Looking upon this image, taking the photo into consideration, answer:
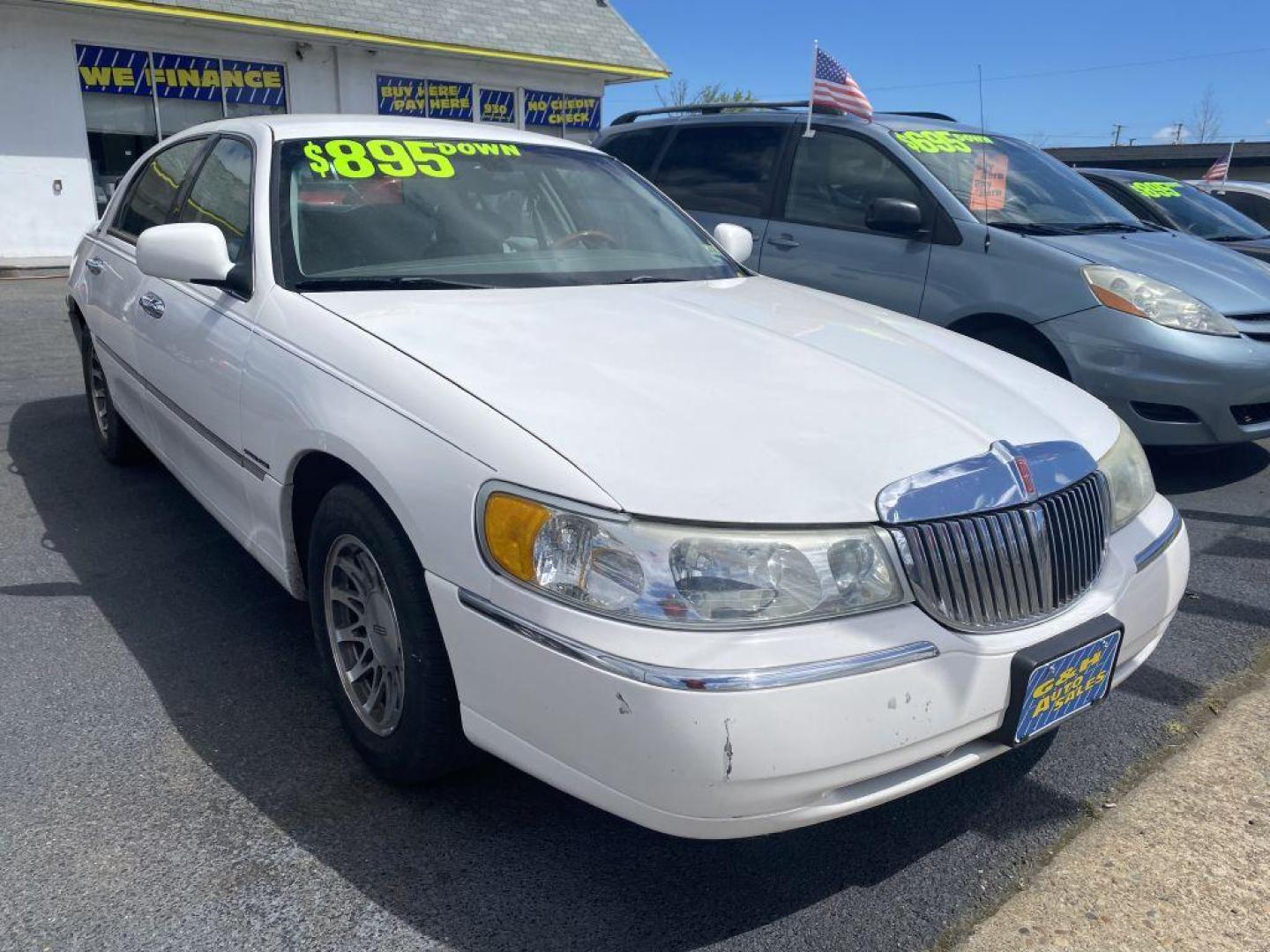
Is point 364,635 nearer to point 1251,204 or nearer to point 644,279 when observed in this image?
point 644,279

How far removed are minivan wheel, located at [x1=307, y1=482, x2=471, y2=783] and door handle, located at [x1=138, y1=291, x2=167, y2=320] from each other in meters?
1.49

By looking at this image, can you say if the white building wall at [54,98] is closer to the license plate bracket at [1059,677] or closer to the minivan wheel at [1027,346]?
the minivan wheel at [1027,346]

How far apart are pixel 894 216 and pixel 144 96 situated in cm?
1291

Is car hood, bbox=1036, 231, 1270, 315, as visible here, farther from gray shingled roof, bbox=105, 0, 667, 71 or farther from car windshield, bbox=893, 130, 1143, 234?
gray shingled roof, bbox=105, 0, 667, 71

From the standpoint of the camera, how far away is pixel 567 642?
6.33 ft

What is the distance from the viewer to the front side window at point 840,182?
226 inches

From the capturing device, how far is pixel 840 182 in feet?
19.5

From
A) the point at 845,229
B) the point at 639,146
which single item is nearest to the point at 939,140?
the point at 845,229

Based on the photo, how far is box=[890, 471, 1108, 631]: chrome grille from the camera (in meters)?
2.06

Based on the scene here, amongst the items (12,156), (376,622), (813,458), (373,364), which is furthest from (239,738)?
(12,156)

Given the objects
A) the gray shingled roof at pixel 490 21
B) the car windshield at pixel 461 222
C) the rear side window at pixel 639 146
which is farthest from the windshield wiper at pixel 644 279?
the gray shingled roof at pixel 490 21

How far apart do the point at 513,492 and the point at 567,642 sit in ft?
1.04

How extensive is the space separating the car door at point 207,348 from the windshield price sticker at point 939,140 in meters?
3.65

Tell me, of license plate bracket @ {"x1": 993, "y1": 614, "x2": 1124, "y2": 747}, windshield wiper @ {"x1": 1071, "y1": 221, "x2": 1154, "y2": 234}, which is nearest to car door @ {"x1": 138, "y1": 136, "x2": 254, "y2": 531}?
license plate bracket @ {"x1": 993, "y1": 614, "x2": 1124, "y2": 747}
